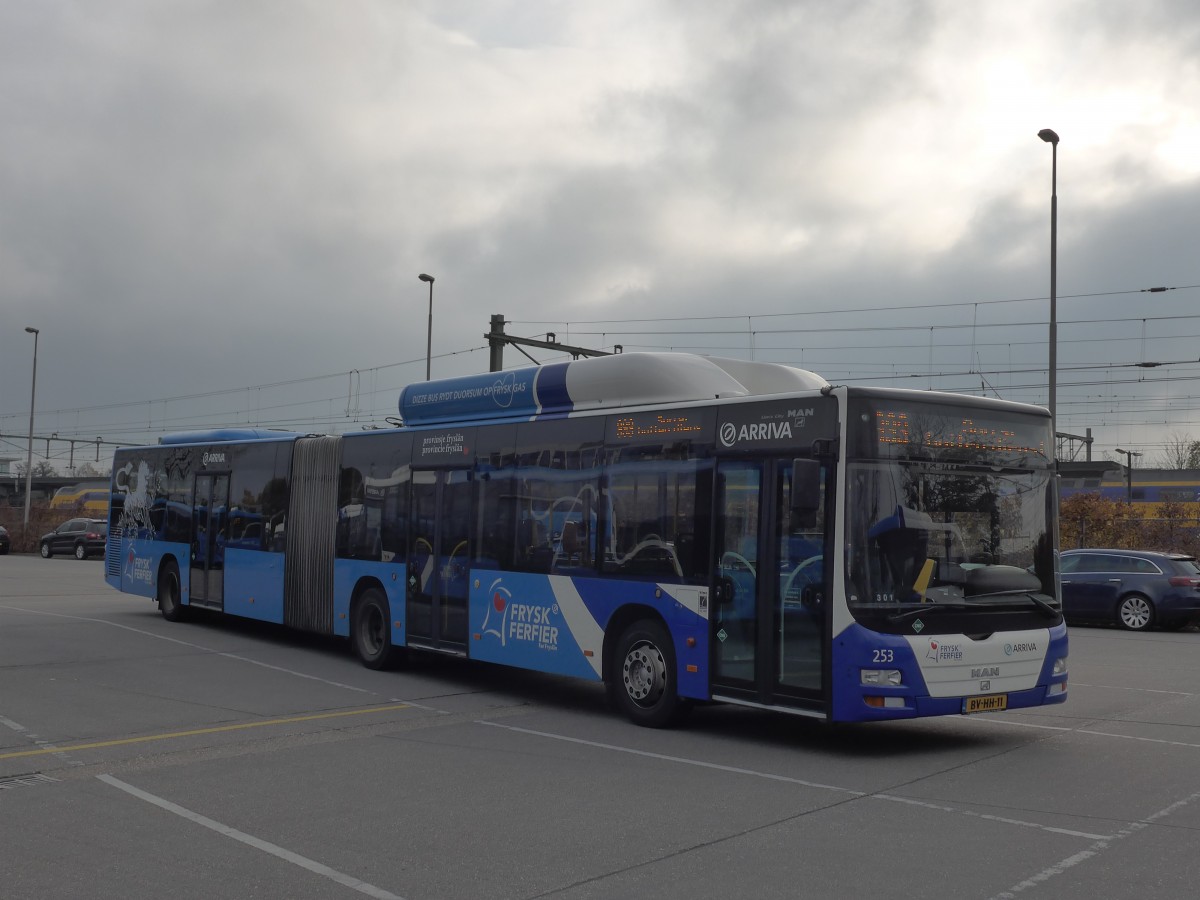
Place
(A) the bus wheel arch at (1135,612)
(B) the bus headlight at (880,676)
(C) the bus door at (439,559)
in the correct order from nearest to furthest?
(B) the bus headlight at (880,676), (C) the bus door at (439,559), (A) the bus wheel arch at (1135,612)

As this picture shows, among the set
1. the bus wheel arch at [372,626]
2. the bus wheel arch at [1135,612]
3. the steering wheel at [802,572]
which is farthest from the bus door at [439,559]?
the bus wheel arch at [1135,612]

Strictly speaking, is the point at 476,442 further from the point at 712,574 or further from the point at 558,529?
the point at 712,574

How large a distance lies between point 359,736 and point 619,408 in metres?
3.78

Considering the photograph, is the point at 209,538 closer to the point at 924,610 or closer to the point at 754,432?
the point at 754,432

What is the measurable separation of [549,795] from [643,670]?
2966 mm

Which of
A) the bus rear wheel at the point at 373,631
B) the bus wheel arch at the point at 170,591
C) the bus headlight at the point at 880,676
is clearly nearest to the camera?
the bus headlight at the point at 880,676

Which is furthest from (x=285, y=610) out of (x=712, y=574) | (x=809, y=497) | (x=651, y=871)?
(x=651, y=871)

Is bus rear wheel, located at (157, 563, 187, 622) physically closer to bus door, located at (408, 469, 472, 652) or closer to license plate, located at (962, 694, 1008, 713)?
bus door, located at (408, 469, 472, 652)

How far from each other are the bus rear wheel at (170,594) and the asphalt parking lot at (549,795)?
19.6 feet

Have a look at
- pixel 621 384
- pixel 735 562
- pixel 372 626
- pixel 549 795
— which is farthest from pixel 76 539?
pixel 549 795

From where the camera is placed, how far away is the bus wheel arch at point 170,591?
20.0 m

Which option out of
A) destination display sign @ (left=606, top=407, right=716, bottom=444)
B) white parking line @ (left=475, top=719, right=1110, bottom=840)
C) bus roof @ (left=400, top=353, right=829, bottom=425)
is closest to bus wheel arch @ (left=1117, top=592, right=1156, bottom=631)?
bus roof @ (left=400, top=353, right=829, bottom=425)

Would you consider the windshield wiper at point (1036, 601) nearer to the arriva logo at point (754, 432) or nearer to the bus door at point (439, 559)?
the arriva logo at point (754, 432)

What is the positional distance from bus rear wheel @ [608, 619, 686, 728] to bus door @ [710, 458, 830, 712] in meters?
0.61
